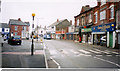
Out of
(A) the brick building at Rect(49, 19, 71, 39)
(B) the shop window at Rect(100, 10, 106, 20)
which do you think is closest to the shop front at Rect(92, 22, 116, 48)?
(B) the shop window at Rect(100, 10, 106, 20)

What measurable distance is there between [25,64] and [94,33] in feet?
46.1

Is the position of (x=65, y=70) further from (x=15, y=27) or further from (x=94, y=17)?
(x=94, y=17)

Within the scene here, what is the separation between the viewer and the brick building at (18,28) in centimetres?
816

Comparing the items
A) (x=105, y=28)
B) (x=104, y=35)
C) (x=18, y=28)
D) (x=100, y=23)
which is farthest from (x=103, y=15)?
(x=18, y=28)

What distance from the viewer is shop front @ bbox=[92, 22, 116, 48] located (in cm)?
1457

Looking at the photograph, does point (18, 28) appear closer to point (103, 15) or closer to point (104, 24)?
point (104, 24)

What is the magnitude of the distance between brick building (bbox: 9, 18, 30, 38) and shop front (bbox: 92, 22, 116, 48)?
34.8ft

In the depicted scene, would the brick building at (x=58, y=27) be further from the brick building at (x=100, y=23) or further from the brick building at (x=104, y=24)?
the brick building at (x=104, y=24)

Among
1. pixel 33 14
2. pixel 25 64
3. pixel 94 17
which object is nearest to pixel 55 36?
pixel 33 14

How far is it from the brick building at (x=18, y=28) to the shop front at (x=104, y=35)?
1060cm

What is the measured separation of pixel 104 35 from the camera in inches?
641

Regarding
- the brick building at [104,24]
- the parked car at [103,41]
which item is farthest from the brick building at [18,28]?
the parked car at [103,41]

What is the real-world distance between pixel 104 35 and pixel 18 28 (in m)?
12.1

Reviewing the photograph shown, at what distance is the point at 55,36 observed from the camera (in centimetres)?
1351
